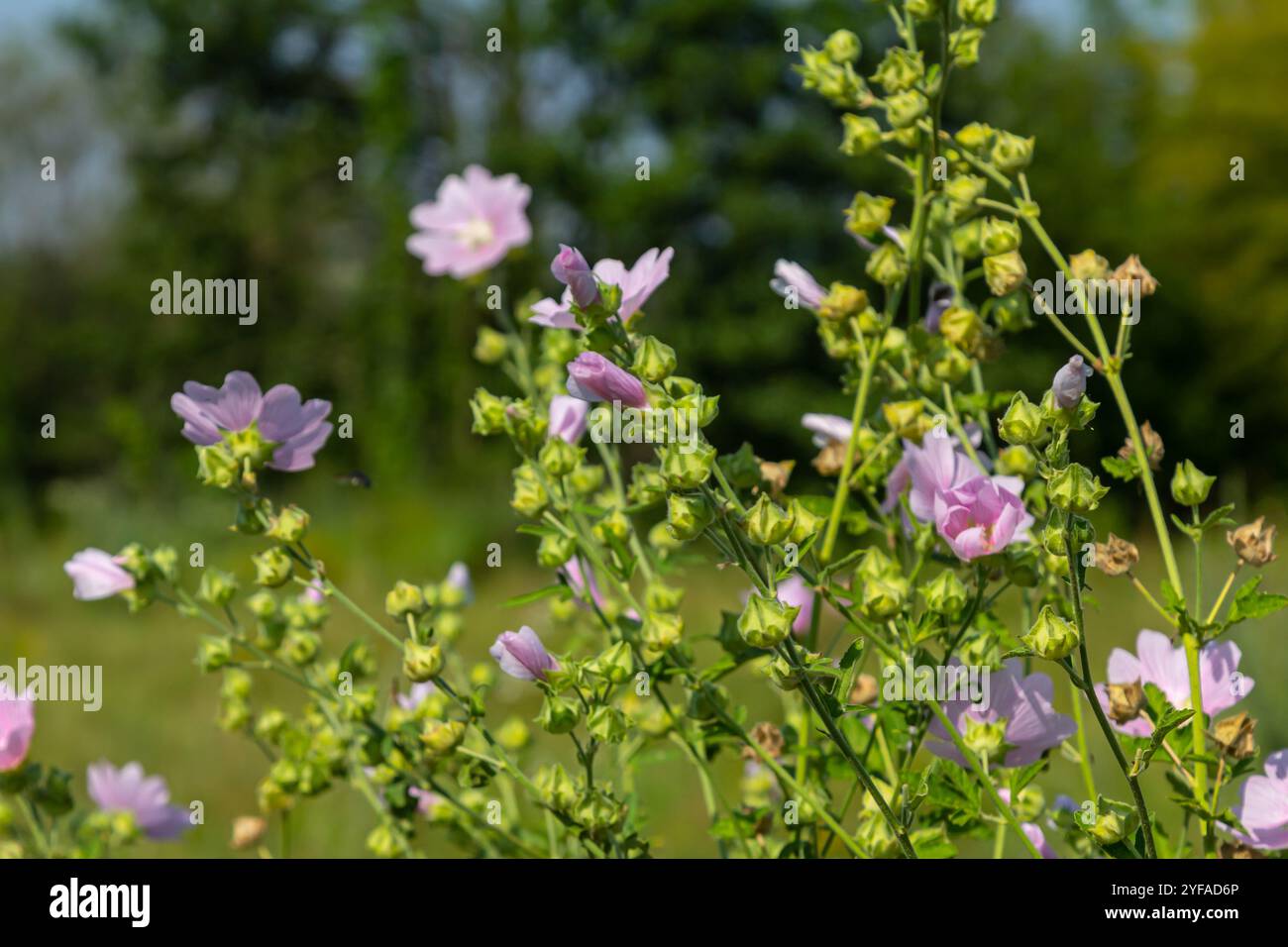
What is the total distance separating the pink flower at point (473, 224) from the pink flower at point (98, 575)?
1.11 feet

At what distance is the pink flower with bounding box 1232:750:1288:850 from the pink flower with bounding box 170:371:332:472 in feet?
1.46

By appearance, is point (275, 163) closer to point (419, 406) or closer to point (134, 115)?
point (134, 115)

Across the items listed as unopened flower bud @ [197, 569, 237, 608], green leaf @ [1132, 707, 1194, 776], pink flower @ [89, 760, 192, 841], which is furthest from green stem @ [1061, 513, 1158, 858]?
pink flower @ [89, 760, 192, 841]

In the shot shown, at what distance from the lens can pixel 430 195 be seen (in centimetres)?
841

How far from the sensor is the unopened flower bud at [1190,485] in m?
0.55

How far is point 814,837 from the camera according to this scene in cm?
63

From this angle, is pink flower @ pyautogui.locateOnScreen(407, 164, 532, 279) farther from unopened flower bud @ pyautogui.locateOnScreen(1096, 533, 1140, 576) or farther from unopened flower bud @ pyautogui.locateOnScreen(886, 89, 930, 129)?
unopened flower bud @ pyautogui.locateOnScreen(1096, 533, 1140, 576)

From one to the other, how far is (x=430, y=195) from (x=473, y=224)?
7724 millimetres

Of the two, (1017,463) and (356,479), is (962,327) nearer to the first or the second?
(1017,463)

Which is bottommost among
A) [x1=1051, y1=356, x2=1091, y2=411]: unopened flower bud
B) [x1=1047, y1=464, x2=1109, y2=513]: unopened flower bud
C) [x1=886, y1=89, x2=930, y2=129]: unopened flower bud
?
[x1=1047, y1=464, x2=1109, y2=513]: unopened flower bud

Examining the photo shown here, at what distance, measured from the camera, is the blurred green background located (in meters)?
6.71

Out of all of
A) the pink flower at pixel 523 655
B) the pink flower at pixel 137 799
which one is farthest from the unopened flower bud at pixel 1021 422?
the pink flower at pixel 137 799

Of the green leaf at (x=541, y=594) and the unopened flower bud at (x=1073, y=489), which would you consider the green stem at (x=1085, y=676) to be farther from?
the green leaf at (x=541, y=594)
